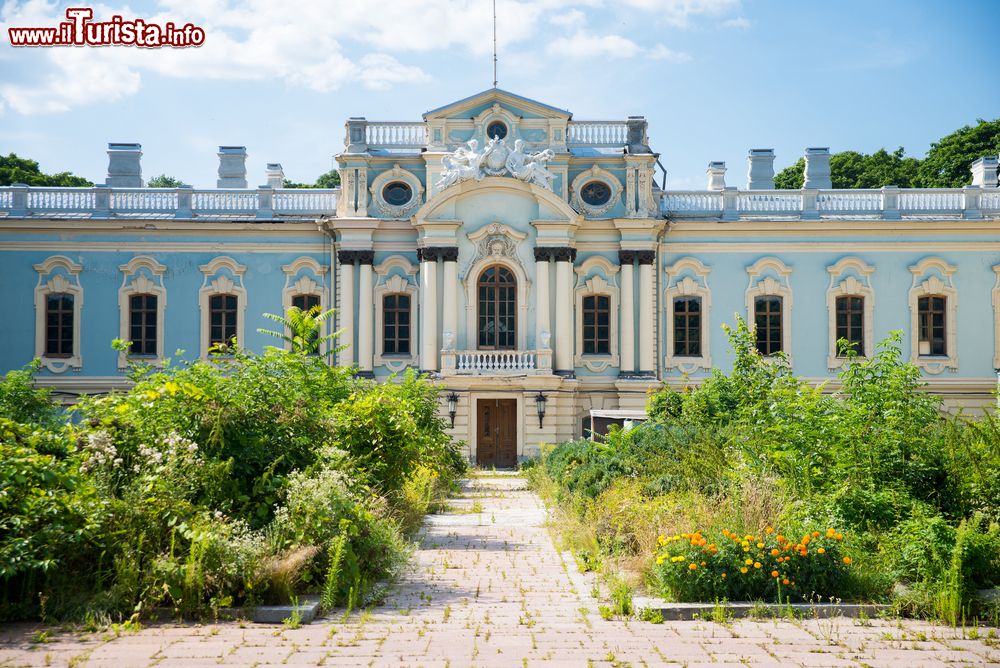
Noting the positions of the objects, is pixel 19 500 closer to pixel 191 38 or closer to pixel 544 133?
pixel 191 38

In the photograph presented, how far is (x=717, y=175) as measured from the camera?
3372cm

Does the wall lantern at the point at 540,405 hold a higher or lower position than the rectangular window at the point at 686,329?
lower

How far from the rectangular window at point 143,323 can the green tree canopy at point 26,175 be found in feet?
50.4

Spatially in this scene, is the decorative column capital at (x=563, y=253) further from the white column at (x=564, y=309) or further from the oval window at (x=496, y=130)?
the oval window at (x=496, y=130)

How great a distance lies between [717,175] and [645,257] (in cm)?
549

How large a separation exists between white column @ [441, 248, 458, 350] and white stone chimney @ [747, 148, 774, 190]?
1056 cm

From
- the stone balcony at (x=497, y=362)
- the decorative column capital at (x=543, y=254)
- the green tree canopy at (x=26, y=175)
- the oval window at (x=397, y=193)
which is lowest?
the stone balcony at (x=497, y=362)

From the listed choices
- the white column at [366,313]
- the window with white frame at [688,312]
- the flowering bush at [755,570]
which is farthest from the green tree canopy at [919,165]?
the flowering bush at [755,570]

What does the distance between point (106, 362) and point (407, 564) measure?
21665 mm

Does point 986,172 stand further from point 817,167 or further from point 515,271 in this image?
point 515,271

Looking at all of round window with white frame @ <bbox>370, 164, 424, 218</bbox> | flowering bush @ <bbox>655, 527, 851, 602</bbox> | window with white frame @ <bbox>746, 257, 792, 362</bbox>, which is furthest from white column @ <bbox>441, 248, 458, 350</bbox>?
flowering bush @ <bbox>655, 527, 851, 602</bbox>

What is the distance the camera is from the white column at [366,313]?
1174 inches

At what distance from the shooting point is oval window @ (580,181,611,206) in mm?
30219

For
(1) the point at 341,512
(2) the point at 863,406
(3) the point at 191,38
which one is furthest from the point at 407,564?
(3) the point at 191,38
